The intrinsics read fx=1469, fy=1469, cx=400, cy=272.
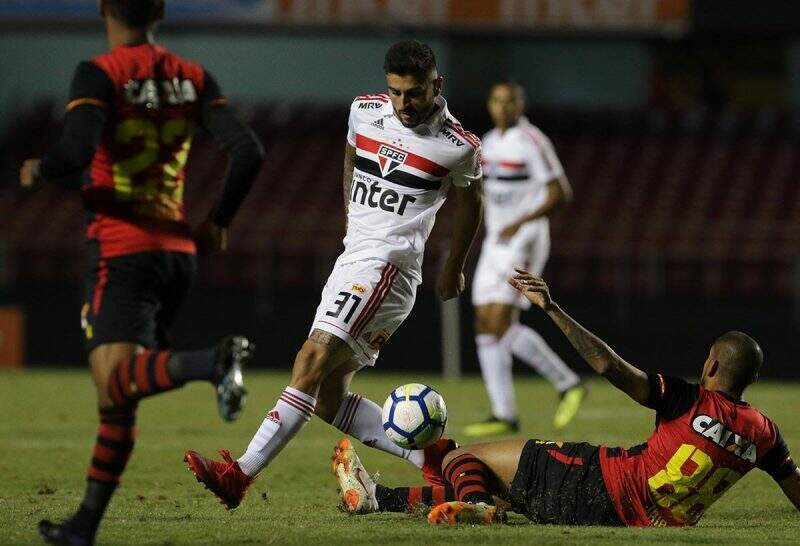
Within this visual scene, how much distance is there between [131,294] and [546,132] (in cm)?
1901

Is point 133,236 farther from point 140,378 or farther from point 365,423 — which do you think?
point 365,423

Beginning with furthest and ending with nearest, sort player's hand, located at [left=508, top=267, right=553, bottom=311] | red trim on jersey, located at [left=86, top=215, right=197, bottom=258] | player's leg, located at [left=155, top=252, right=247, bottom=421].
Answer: player's hand, located at [left=508, top=267, right=553, bottom=311] < red trim on jersey, located at [left=86, top=215, right=197, bottom=258] < player's leg, located at [left=155, top=252, right=247, bottom=421]

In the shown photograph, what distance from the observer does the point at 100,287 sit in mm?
5055

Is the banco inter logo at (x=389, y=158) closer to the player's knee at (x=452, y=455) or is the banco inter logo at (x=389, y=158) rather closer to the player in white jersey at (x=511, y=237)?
the player's knee at (x=452, y=455)

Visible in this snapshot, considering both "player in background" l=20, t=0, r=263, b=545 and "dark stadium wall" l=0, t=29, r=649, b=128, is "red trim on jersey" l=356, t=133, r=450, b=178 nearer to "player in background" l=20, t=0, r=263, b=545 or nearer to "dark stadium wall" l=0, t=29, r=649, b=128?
"player in background" l=20, t=0, r=263, b=545

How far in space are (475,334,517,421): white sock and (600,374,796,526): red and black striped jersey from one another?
4396 millimetres

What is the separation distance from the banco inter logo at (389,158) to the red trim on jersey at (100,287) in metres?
1.48

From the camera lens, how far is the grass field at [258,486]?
537 centimetres

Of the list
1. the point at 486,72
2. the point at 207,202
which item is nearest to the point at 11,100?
the point at 207,202

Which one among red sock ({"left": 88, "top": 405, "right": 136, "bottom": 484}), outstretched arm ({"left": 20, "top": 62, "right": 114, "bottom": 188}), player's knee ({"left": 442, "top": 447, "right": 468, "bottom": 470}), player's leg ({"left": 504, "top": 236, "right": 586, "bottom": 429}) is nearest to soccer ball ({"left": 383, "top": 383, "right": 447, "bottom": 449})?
player's knee ({"left": 442, "top": 447, "right": 468, "bottom": 470})

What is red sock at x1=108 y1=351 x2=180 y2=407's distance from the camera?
471 centimetres

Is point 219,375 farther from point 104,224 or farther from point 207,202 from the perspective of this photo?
point 207,202

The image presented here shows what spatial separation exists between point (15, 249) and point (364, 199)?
1334 cm

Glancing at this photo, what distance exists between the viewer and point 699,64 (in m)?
26.7
